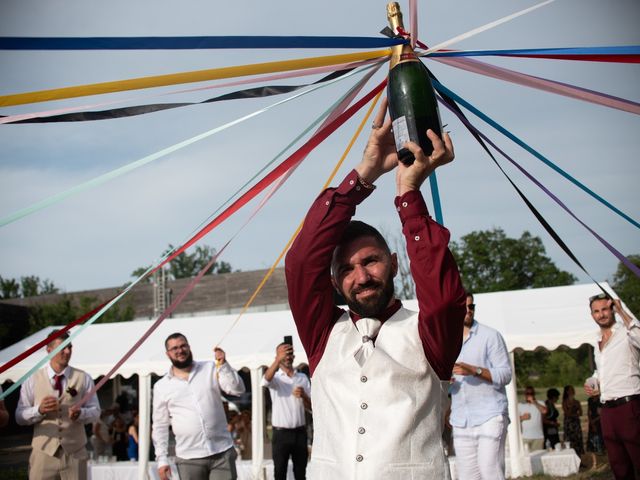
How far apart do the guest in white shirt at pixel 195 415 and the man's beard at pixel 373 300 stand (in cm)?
431

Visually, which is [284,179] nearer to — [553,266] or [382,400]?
[382,400]

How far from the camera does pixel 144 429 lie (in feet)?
39.4

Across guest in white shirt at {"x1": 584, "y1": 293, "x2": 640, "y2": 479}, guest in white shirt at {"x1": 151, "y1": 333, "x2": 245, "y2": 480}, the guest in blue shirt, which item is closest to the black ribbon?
the guest in blue shirt

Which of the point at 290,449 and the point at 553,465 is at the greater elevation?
the point at 290,449

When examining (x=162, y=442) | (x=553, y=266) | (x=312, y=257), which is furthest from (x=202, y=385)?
(x=553, y=266)

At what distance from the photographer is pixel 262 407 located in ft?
39.2

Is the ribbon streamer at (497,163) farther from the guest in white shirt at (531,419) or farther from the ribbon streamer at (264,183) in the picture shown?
the guest in white shirt at (531,419)

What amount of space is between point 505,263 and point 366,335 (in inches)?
2101

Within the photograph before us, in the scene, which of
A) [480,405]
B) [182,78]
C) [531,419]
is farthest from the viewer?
[531,419]

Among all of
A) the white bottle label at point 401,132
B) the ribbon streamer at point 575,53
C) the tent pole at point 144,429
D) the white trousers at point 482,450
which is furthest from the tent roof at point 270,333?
the white bottle label at point 401,132

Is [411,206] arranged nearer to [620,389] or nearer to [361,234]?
[361,234]

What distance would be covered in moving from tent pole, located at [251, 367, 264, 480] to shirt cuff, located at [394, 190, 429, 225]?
31.5 ft

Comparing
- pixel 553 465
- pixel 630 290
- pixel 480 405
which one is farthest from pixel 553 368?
pixel 480 405

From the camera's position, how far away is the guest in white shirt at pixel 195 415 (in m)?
6.35
